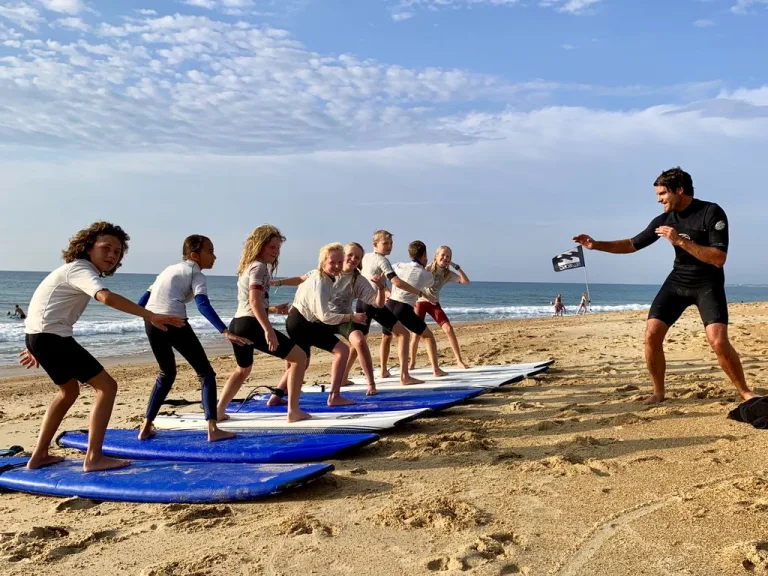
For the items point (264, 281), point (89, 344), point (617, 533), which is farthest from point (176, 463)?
point (89, 344)

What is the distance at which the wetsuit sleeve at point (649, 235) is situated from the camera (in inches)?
241

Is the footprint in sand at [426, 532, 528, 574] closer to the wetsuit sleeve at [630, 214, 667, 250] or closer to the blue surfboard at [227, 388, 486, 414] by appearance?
the blue surfboard at [227, 388, 486, 414]

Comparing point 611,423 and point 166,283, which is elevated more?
point 166,283

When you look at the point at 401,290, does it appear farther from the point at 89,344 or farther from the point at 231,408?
the point at 89,344

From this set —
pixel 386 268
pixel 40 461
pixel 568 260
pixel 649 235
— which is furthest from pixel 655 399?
pixel 568 260

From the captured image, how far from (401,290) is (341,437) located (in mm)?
3792

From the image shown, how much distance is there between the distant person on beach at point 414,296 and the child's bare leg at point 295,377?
8.29 feet

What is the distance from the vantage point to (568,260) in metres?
15.2

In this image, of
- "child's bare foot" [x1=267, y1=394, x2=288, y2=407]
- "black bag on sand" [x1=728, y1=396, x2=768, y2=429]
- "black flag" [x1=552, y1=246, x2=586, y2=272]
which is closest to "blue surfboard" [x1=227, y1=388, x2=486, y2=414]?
"child's bare foot" [x1=267, y1=394, x2=288, y2=407]

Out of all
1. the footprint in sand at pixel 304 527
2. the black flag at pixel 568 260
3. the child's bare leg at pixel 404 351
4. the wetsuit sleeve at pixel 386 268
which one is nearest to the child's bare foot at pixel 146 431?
the footprint in sand at pixel 304 527

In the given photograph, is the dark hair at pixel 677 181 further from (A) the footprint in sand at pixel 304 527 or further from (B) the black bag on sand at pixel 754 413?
(A) the footprint in sand at pixel 304 527

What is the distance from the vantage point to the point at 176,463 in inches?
190

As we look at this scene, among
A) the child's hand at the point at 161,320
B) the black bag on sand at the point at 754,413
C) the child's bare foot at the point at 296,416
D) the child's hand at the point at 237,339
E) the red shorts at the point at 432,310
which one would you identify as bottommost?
the child's bare foot at the point at 296,416

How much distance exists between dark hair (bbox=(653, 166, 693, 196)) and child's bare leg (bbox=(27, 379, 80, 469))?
5.33 m
